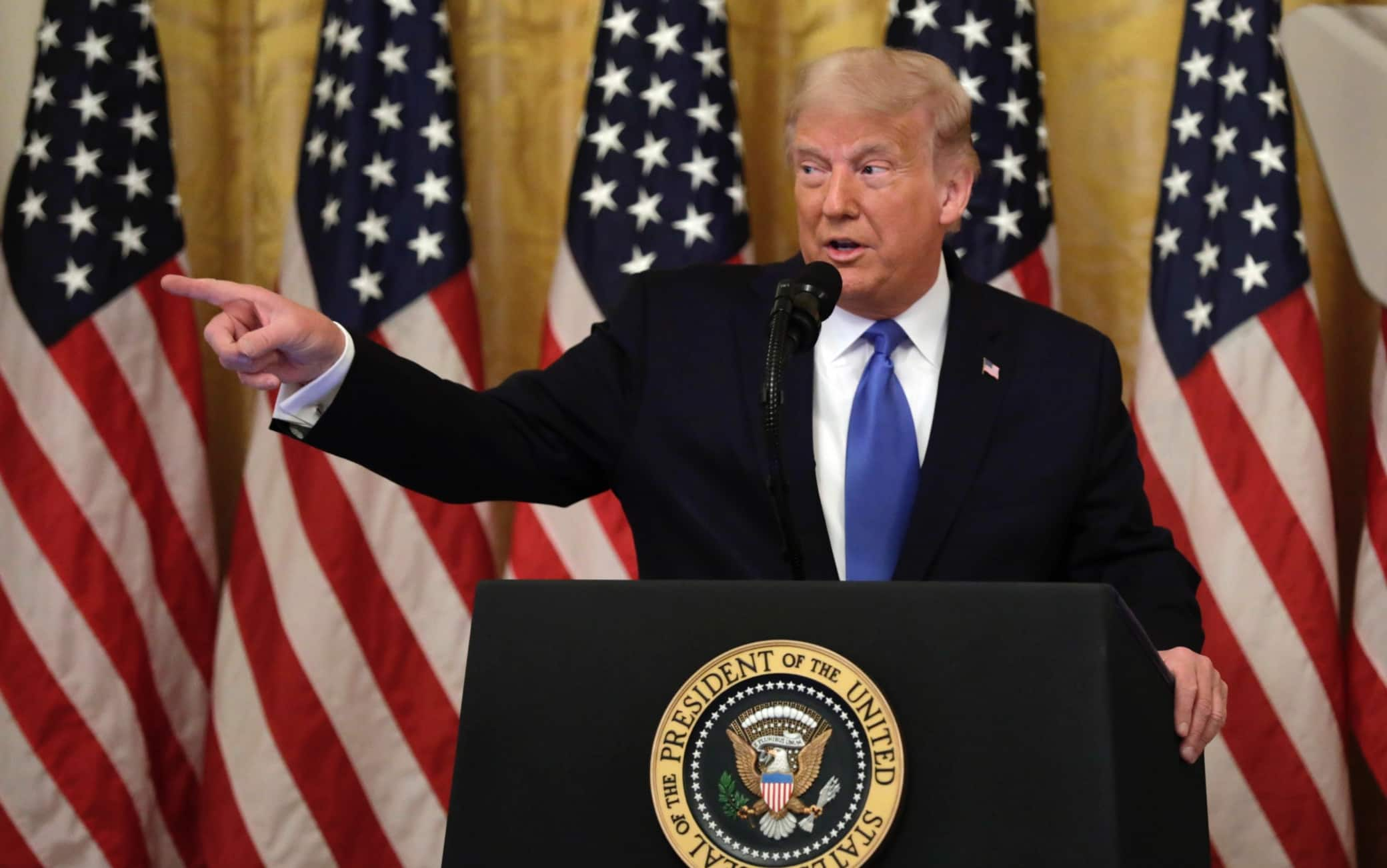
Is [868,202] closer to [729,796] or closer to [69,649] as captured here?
[729,796]

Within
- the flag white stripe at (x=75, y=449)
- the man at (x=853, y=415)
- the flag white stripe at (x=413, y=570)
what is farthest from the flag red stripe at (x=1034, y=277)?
the flag white stripe at (x=75, y=449)

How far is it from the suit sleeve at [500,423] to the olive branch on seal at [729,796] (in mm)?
744

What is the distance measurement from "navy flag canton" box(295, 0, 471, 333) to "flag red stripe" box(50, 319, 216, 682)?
0.49m

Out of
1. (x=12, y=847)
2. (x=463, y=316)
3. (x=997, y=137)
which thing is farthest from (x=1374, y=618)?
(x=12, y=847)

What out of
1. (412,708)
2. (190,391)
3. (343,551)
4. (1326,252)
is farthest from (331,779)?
(1326,252)

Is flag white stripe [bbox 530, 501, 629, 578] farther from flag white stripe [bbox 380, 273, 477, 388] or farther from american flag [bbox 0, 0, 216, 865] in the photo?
american flag [bbox 0, 0, 216, 865]

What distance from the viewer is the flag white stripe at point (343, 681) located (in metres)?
3.34

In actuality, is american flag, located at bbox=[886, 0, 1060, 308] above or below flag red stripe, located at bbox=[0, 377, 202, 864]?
above

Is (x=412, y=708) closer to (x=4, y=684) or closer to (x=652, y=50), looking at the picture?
(x=4, y=684)

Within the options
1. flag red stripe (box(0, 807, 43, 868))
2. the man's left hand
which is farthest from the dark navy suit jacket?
flag red stripe (box(0, 807, 43, 868))

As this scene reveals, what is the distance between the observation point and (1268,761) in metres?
3.19

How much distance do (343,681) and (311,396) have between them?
1.74m

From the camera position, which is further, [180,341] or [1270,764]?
[180,341]

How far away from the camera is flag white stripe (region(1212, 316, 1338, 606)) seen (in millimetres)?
3236
